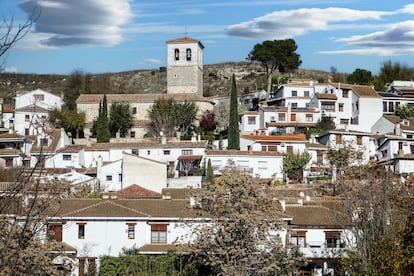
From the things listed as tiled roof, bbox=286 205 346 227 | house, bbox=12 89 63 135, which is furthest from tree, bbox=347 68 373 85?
tiled roof, bbox=286 205 346 227

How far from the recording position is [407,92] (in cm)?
7094

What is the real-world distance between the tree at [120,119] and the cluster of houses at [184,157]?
1.25 meters

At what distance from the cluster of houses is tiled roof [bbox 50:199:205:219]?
48 millimetres

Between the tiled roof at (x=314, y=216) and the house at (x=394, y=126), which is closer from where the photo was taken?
the tiled roof at (x=314, y=216)

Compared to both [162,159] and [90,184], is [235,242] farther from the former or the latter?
[162,159]

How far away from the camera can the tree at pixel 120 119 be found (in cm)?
6650

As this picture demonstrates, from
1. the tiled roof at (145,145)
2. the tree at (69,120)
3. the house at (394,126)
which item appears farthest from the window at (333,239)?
the tree at (69,120)

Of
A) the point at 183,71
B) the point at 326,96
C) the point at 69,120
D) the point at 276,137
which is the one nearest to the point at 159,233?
the point at 276,137

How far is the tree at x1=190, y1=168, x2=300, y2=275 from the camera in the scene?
1065 inches

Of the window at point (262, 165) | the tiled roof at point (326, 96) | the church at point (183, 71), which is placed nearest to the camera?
the window at point (262, 165)

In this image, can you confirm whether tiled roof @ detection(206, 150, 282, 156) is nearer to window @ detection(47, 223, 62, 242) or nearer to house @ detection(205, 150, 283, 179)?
house @ detection(205, 150, 283, 179)

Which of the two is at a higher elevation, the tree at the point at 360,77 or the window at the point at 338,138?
the tree at the point at 360,77

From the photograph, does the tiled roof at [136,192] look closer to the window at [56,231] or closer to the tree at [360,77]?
the window at [56,231]

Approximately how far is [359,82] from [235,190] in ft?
179
